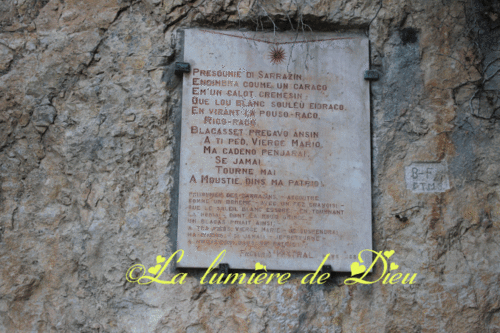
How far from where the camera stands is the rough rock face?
7.76ft

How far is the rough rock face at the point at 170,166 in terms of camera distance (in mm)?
2366

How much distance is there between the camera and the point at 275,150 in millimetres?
2514

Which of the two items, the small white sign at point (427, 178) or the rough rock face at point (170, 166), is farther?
the small white sign at point (427, 178)

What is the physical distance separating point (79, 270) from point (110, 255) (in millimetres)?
203

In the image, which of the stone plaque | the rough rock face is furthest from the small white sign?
the stone plaque

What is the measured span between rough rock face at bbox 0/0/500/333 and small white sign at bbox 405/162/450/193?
0.05 m

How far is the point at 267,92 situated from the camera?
2.56 metres

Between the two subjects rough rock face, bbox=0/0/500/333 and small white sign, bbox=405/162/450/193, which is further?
small white sign, bbox=405/162/450/193

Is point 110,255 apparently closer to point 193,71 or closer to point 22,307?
point 22,307

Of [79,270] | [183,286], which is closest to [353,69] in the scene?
[183,286]

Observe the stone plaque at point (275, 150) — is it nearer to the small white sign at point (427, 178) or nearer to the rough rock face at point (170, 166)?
the rough rock face at point (170, 166)

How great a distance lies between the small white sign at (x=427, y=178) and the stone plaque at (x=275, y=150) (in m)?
0.27

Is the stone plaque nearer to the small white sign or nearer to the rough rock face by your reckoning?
the rough rock face

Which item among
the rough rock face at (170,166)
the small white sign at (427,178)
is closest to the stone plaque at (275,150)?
the rough rock face at (170,166)
